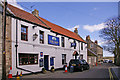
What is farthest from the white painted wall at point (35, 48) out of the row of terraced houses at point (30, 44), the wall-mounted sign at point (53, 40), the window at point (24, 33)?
the wall-mounted sign at point (53, 40)

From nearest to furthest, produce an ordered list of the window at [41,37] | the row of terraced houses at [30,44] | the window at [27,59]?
1. the row of terraced houses at [30,44]
2. the window at [27,59]
3. the window at [41,37]

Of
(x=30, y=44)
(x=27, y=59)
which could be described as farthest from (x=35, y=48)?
(x=27, y=59)

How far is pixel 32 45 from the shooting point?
55.1 ft

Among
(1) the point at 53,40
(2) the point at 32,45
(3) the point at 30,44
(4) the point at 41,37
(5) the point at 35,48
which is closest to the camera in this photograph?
(3) the point at 30,44

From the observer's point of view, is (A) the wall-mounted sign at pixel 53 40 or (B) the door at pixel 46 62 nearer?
(B) the door at pixel 46 62

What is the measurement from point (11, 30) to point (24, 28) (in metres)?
2.18

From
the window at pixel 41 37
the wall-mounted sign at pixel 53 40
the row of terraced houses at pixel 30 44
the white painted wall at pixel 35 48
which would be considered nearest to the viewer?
the row of terraced houses at pixel 30 44

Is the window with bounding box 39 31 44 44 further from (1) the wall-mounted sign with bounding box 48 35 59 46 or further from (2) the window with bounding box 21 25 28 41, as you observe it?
(2) the window with bounding box 21 25 28 41

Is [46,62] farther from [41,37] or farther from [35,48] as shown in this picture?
[41,37]

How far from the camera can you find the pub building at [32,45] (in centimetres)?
1456

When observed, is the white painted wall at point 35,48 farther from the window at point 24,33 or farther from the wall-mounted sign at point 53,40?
the wall-mounted sign at point 53,40

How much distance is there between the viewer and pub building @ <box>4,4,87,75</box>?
14562mm

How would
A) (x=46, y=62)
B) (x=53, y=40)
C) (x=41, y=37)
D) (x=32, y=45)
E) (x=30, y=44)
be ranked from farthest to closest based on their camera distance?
1. (x=53, y=40)
2. (x=46, y=62)
3. (x=41, y=37)
4. (x=32, y=45)
5. (x=30, y=44)

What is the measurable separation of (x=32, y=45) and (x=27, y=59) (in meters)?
1.71
